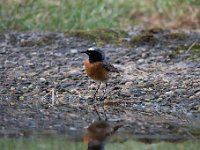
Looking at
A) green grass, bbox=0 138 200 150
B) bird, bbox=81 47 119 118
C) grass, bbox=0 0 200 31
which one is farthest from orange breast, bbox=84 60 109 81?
grass, bbox=0 0 200 31

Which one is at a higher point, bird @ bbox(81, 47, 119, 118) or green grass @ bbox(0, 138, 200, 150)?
bird @ bbox(81, 47, 119, 118)

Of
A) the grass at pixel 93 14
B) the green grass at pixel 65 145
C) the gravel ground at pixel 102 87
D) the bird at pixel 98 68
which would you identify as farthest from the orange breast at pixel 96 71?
the grass at pixel 93 14

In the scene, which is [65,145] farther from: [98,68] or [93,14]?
[93,14]

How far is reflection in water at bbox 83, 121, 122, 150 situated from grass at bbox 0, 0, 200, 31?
4.02m

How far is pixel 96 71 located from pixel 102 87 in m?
0.26

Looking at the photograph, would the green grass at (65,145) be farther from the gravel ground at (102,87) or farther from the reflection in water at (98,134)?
the gravel ground at (102,87)

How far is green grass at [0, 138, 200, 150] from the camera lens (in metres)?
5.80

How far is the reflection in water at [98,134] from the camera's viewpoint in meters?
5.95

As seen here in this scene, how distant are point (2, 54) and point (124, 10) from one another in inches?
125

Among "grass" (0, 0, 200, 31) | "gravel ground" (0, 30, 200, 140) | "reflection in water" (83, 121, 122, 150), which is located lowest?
"reflection in water" (83, 121, 122, 150)

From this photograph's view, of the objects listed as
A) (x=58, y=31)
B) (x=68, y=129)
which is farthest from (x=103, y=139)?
(x=58, y=31)

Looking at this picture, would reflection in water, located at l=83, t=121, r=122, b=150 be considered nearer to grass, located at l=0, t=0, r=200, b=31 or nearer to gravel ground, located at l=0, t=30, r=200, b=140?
gravel ground, located at l=0, t=30, r=200, b=140

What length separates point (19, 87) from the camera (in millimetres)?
8172

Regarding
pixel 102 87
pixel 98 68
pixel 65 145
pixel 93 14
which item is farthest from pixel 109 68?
pixel 93 14
